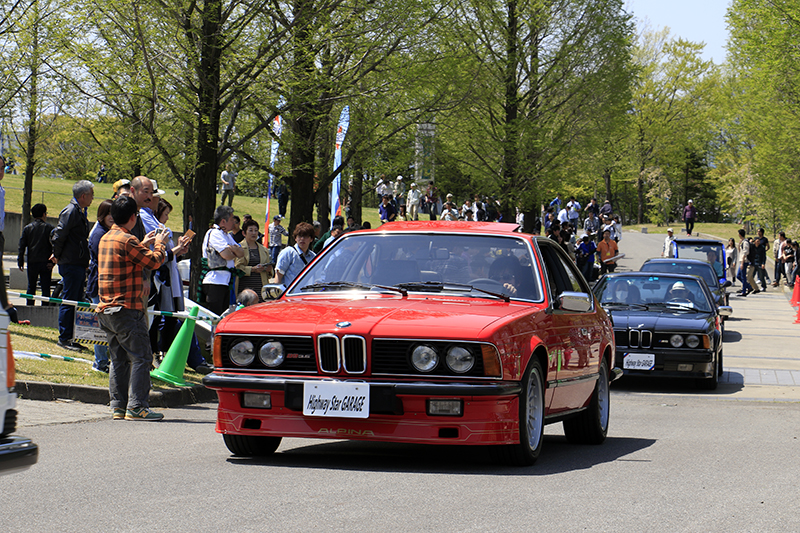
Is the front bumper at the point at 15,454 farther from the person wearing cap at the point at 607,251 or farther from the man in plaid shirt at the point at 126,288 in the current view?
the person wearing cap at the point at 607,251

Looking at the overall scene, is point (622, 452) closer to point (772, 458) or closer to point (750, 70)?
point (772, 458)

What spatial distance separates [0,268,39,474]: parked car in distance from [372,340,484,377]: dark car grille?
2.55m

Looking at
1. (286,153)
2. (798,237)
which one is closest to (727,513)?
(286,153)

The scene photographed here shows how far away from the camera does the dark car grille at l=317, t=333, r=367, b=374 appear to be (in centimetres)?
634

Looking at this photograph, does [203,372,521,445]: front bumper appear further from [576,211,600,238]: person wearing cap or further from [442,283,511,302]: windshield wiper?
[576,211,600,238]: person wearing cap

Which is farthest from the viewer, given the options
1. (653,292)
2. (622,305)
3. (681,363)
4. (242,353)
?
(653,292)

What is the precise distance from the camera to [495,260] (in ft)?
25.0

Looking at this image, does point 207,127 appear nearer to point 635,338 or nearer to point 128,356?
point 635,338

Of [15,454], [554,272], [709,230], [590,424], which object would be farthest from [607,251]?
[709,230]

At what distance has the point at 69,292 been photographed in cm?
1241

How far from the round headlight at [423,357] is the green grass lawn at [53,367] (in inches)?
193

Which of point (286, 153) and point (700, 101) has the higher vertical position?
point (700, 101)

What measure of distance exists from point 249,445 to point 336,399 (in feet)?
3.01

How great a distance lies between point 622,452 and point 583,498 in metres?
2.41
